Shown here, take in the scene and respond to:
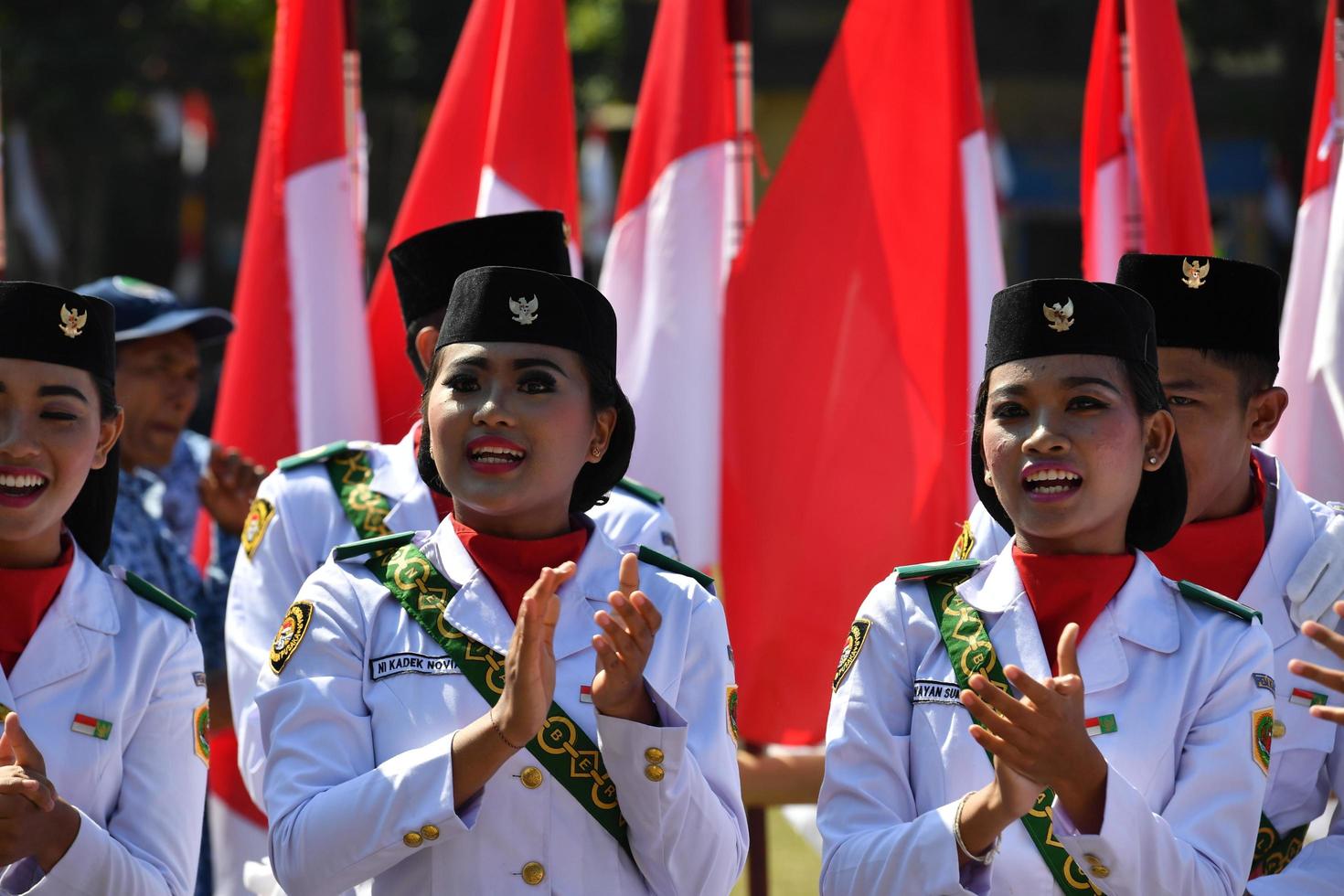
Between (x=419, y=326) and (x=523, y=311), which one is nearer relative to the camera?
(x=523, y=311)

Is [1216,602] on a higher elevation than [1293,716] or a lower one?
higher

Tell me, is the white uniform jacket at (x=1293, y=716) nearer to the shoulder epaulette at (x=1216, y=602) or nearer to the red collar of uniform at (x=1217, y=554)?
the red collar of uniform at (x=1217, y=554)

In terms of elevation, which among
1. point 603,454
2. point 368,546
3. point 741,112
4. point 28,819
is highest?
point 741,112

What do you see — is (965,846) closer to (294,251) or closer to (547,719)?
(547,719)

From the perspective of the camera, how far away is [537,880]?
109 inches

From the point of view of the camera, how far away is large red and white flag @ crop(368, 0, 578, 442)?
5.22 m

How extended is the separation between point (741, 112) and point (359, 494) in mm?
2008

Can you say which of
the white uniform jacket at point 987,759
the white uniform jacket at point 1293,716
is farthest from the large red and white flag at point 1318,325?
the white uniform jacket at point 987,759

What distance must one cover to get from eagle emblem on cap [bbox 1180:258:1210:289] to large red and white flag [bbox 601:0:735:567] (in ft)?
5.75

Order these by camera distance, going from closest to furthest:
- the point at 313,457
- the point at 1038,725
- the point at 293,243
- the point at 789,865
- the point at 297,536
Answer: the point at 1038,725 → the point at 297,536 → the point at 313,457 → the point at 293,243 → the point at 789,865

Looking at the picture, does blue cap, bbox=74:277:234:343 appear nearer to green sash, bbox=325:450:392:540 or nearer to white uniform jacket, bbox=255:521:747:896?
green sash, bbox=325:450:392:540

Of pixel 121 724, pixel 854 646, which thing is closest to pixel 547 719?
pixel 854 646

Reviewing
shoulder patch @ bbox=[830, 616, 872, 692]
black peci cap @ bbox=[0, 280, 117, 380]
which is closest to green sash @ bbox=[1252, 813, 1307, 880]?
shoulder patch @ bbox=[830, 616, 872, 692]

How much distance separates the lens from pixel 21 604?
10.0ft
